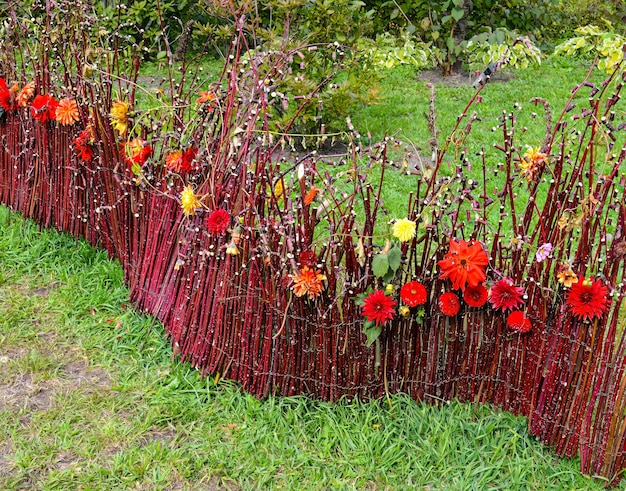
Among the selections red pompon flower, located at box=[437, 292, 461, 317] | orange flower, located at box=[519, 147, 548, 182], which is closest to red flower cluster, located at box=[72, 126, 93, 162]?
red pompon flower, located at box=[437, 292, 461, 317]

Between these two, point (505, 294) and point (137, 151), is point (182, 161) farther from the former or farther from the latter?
point (505, 294)

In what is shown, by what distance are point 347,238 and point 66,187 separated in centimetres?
182

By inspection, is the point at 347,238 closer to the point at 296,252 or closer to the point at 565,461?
the point at 296,252

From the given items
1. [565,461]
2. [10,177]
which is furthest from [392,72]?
[565,461]

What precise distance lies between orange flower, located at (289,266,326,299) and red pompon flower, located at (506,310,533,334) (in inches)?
23.3

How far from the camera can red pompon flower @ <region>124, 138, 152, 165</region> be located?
295 centimetres

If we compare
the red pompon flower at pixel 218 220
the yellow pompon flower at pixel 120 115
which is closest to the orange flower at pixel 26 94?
the yellow pompon flower at pixel 120 115

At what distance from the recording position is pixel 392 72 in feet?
23.3

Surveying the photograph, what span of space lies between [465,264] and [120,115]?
157 cm

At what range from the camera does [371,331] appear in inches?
91.9

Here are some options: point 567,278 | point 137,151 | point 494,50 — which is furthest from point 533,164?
point 494,50

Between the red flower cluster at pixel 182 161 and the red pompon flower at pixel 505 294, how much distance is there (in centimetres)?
123

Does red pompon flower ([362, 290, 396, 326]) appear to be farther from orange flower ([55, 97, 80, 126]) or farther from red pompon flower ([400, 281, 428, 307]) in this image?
orange flower ([55, 97, 80, 126])

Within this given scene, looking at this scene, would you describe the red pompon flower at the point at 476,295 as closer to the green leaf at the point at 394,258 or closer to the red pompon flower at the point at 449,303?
the red pompon flower at the point at 449,303
